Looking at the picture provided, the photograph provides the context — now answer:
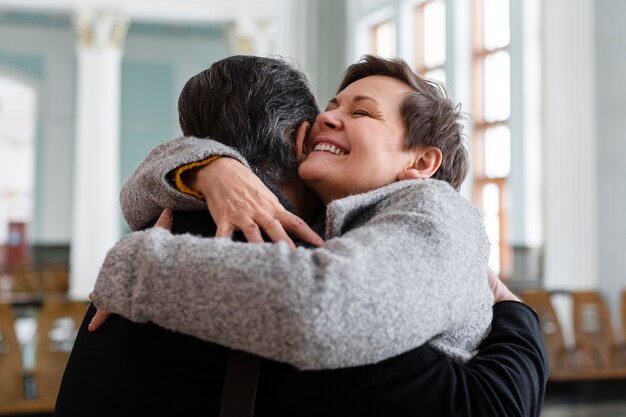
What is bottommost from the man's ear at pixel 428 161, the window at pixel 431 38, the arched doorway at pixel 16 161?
the man's ear at pixel 428 161

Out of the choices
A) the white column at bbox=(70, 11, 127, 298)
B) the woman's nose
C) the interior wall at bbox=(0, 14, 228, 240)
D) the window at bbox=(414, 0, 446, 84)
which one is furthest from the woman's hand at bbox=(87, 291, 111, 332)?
the interior wall at bbox=(0, 14, 228, 240)

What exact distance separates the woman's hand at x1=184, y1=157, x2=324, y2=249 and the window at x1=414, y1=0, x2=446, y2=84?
13.5m

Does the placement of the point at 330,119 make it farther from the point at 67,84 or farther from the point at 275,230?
the point at 67,84

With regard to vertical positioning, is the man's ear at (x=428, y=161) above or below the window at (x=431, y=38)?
below

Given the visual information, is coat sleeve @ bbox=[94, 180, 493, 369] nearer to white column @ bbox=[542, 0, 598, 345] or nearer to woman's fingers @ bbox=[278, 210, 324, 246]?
woman's fingers @ bbox=[278, 210, 324, 246]

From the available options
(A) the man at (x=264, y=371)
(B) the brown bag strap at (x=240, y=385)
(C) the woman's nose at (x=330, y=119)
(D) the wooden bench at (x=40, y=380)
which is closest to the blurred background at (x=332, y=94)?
(D) the wooden bench at (x=40, y=380)

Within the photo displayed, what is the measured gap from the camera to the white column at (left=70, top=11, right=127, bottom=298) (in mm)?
16828

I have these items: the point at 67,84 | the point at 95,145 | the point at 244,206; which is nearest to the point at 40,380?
the point at 244,206

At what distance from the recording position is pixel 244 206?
4.57 feet

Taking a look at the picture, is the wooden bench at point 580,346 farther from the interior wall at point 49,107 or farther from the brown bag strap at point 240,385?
the interior wall at point 49,107

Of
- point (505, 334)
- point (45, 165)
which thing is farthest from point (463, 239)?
point (45, 165)

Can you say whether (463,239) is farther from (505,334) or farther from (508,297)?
(508,297)

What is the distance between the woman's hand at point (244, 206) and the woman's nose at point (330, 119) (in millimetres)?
213

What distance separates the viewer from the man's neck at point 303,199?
165cm
